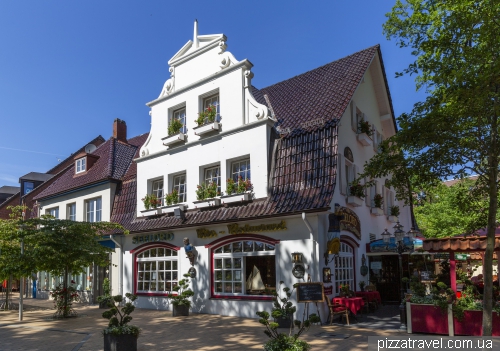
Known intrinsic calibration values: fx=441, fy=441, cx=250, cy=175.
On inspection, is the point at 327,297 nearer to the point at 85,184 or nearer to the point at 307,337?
the point at 307,337

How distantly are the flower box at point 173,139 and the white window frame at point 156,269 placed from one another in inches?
167

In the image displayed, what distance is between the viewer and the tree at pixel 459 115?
300 inches

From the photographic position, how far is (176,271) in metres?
16.9

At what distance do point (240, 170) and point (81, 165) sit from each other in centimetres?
1209

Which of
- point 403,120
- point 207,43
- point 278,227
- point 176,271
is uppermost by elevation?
point 207,43

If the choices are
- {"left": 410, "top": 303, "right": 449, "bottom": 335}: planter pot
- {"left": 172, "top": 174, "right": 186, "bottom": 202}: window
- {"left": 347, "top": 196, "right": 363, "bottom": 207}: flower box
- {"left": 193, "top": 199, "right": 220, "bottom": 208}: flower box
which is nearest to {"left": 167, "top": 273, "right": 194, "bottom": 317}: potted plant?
{"left": 193, "top": 199, "right": 220, "bottom": 208}: flower box

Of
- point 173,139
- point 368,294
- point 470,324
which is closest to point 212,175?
point 173,139

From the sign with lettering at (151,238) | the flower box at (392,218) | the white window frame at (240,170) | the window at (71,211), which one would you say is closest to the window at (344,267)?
the white window frame at (240,170)

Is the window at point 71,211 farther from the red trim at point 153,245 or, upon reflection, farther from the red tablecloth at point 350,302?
the red tablecloth at point 350,302

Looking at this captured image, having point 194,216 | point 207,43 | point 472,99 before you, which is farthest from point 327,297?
point 207,43

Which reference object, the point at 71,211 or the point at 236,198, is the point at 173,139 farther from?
the point at 71,211

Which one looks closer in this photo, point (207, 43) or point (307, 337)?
point (307, 337)

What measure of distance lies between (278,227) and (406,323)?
4584 mm

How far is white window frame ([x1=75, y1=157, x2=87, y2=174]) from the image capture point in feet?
78.4
